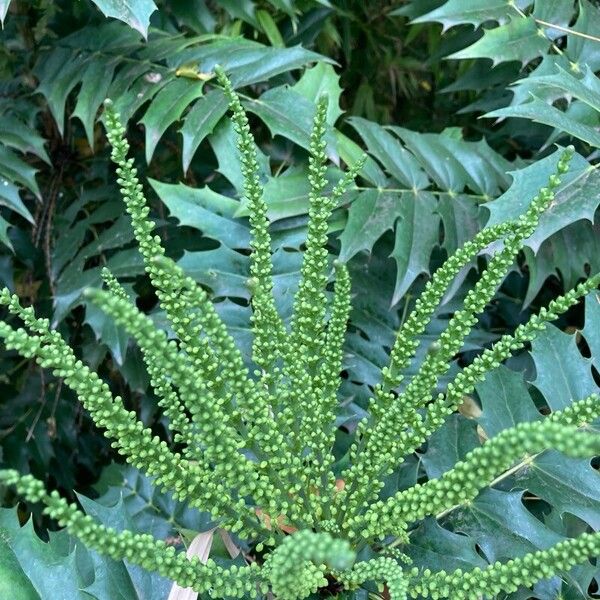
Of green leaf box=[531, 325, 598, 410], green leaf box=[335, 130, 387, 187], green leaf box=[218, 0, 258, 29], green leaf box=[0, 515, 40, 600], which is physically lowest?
green leaf box=[0, 515, 40, 600]

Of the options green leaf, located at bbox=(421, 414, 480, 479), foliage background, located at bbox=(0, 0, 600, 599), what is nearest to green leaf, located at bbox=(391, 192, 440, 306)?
foliage background, located at bbox=(0, 0, 600, 599)

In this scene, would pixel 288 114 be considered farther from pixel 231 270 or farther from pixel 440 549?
pixel 440 549

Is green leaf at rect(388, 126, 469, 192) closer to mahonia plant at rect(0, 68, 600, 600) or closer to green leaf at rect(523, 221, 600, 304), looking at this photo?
green leaf at rect(523, 221, 600, 304)

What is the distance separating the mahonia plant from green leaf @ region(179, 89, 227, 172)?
0.42 meters

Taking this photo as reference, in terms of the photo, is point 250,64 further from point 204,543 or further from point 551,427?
point 551,427

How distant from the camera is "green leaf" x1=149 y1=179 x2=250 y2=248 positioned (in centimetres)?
116

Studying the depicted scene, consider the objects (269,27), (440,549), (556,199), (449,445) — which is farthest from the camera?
(269,27)

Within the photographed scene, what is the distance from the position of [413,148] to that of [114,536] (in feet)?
2.90

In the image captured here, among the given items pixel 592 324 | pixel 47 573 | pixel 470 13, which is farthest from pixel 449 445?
pixel 470 13

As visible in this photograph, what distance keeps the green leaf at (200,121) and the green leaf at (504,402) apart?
535 millimetres

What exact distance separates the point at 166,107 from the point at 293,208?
10.4 inches

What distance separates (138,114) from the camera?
1484 millimetres

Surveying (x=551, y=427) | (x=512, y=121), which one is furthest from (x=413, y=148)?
(x=551, y=427)

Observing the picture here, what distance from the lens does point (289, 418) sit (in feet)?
2.35
